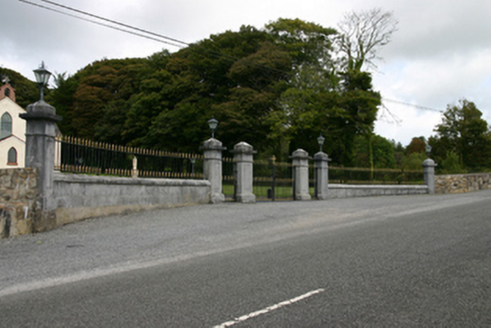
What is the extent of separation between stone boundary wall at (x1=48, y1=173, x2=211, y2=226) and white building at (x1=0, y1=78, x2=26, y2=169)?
2962 centimetres

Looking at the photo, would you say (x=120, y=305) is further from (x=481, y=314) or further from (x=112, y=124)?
(x=112, y=124)

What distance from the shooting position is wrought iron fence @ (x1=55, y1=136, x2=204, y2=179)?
9602 millimetres

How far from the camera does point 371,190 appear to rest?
2053cm

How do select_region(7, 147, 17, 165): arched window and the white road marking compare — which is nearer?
the white road marking

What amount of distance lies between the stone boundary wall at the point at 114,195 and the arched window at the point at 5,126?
1469 inches

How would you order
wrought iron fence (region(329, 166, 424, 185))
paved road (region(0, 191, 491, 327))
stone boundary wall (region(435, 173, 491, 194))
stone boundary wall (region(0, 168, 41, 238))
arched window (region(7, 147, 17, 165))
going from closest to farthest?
paved road (region(0, 191, 491, 327)), stone boundary wall (region(0, 168, 41, 238)), wrought iron fence (region(329, 166, 424, 185)), stone boundary wall (region(435, 173, 491, 194)), arched window (region(7, 147, 17, 165))

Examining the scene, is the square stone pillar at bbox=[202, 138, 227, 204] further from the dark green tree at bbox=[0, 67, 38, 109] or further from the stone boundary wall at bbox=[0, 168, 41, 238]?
the dark green tree at bbox=[0, 67, 38, 109]

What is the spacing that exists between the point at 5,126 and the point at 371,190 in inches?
1536

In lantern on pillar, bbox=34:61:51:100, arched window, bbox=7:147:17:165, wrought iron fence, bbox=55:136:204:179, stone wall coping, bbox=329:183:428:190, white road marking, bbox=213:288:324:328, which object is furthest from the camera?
arched window, bbox=7:147:17:165

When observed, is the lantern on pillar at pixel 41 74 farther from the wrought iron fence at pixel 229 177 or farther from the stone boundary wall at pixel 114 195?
the wrought iron fence at pixel 229 177

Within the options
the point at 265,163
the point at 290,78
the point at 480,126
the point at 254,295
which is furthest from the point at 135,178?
the point at 480,126

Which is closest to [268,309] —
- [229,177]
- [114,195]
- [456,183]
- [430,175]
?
[114,195]

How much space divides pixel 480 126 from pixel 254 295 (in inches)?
1782

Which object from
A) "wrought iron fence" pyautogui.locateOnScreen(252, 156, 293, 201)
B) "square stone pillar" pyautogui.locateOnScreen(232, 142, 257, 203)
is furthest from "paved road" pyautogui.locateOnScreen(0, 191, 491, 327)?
"wrought iron fence" pyautogui.locateOnScreen(252, 156, 293, 201)
